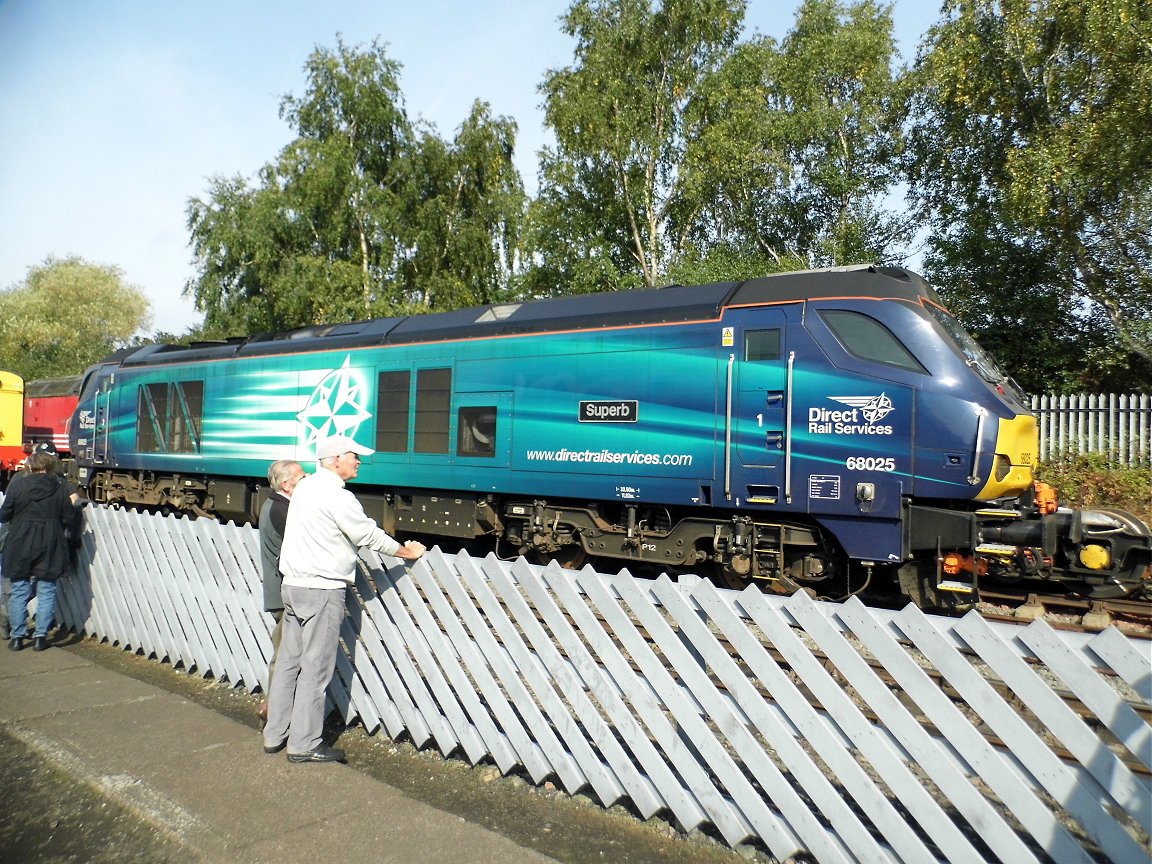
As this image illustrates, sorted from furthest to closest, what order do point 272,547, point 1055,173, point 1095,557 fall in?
point 1055,173 → point 1095,557 → point 272,547

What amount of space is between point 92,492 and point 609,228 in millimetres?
15982

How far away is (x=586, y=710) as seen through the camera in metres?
4.12

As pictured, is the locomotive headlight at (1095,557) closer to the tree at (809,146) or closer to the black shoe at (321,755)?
the black shoe at (321,755)

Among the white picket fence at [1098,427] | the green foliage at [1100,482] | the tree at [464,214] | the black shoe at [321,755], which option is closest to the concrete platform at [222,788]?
the black shoe at [321,755]

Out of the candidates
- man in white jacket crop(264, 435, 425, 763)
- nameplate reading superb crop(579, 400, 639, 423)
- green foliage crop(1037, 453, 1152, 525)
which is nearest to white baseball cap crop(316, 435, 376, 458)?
man in white jacket crop(264, 435, 425, 763)

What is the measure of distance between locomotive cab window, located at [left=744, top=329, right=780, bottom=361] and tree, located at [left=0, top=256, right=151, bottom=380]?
54.4 metres

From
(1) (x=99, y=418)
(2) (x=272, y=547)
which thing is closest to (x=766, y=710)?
(2) (x=272, y=547)

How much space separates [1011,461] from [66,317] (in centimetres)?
6299

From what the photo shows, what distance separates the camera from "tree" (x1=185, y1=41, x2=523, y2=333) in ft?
92.6

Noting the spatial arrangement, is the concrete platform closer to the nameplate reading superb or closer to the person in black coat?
the person in black coat

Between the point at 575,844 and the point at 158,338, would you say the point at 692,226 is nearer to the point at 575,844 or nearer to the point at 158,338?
the point at 575,844

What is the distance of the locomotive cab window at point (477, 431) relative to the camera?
33.8ft

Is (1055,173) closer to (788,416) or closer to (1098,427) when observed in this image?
(1098,427)

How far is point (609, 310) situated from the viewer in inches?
374
